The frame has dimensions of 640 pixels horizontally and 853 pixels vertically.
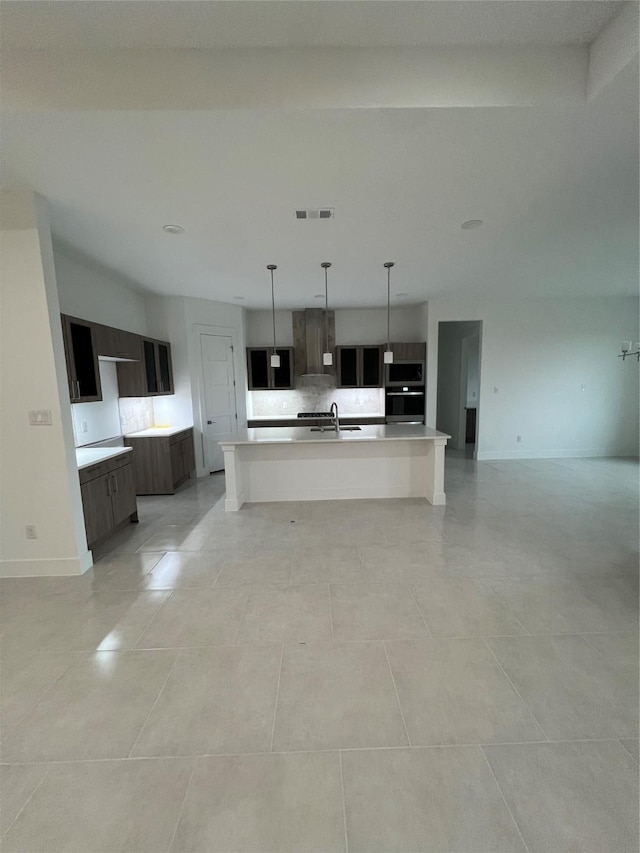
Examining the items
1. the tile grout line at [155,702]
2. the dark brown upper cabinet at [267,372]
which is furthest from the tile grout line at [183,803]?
the dark brown upper cabinet at [267,372]

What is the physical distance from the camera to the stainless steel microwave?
6.19m

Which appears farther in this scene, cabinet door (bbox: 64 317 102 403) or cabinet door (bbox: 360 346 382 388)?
cabinet door (bbox: 360 346 382 388)

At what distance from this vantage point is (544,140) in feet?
6.28

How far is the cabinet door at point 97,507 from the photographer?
2875 mm

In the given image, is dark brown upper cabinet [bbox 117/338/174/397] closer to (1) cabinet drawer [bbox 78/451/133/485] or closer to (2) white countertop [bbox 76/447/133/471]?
(2) white countertop [bbox 76/447/133/471]

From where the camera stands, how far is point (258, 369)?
252 inches

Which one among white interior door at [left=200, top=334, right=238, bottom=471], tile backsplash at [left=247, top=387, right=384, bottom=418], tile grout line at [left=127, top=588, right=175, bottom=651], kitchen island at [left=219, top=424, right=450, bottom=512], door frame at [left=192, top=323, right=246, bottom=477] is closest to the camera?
tile grout line at [left=127, top=588, right=175, bottom=651]

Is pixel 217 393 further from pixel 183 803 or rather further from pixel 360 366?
pixel 183 803

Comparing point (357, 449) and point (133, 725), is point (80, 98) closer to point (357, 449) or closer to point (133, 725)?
point (133, 725)

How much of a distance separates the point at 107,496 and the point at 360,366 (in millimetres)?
4652

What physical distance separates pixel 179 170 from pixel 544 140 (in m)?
2.19

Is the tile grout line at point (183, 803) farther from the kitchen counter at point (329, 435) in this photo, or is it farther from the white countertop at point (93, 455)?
the kitchen counter at point (329, 435)

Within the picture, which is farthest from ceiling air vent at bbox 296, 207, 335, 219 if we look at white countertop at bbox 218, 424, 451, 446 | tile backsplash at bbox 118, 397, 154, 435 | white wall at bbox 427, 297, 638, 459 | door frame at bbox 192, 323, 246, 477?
white wall at bbox 427, 297, 638, 459

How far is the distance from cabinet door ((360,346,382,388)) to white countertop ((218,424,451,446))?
209 cm
